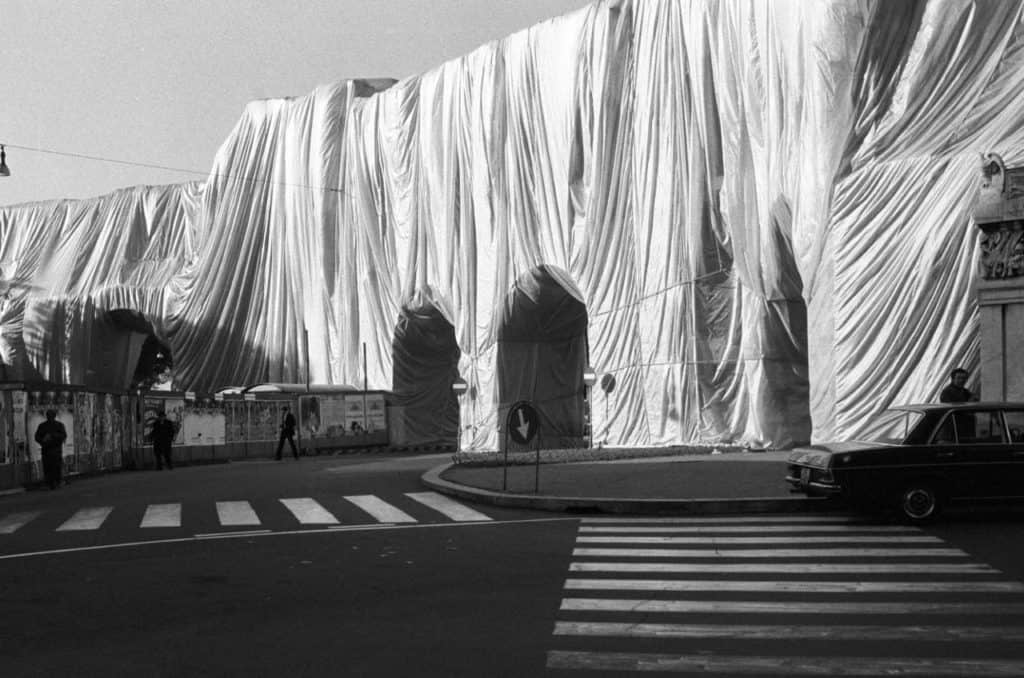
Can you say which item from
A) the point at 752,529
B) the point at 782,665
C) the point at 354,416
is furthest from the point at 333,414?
the point at 782,665

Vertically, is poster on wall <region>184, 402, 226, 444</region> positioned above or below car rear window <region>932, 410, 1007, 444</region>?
below

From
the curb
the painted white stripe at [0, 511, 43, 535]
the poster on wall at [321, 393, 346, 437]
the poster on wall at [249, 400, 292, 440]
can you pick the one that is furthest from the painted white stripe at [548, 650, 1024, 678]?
the poster on wall at [321, 393, 346, 437]

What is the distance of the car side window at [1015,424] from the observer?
43.5ft

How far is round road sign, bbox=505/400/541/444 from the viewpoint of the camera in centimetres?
1700

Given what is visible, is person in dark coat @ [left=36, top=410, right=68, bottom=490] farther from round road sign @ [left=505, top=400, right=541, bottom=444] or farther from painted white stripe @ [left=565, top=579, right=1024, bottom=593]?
painted white stripe @ [left=565, top=579, right=1024, bottom=593]

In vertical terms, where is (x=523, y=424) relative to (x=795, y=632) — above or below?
above

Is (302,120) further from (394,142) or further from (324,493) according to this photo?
(324,493)

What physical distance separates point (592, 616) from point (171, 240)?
67.5 metres

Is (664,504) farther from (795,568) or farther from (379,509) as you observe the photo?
(795,568)

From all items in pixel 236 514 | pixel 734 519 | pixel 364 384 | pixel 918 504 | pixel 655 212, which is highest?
pixel 655 212

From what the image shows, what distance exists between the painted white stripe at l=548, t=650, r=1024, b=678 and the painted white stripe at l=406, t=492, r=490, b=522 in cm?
774

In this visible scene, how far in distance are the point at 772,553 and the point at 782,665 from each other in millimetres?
4505

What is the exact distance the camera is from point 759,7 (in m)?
30.5

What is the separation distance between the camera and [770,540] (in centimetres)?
1208
